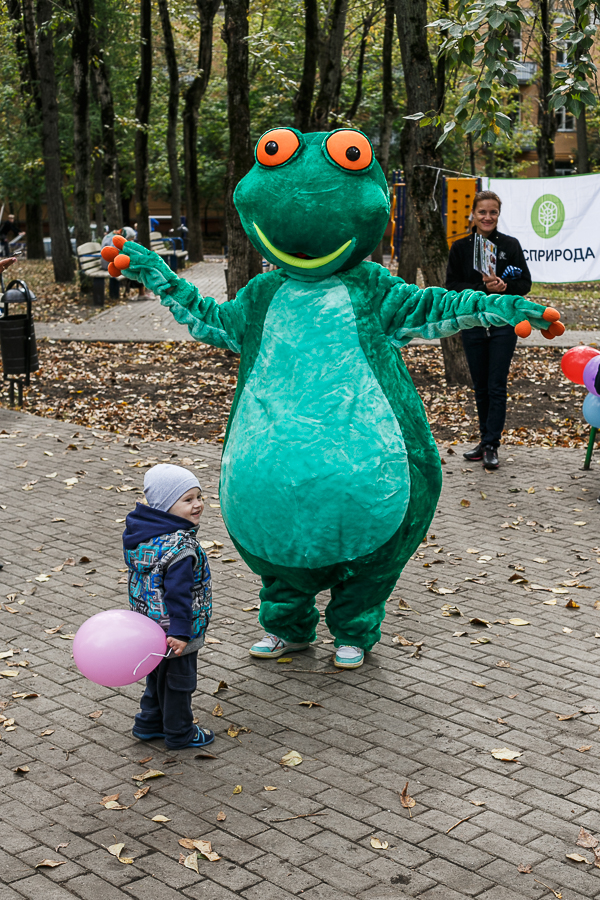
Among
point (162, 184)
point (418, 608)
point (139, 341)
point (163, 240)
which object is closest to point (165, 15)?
point (163, 240)

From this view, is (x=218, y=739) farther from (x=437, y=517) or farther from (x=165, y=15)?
(x=165, y=15)

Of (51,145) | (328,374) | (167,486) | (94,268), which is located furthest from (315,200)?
(51,145)

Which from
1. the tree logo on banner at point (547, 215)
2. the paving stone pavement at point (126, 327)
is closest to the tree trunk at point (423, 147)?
the tree logo on banner at point (547, 215)

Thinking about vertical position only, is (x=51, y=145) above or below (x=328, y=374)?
above

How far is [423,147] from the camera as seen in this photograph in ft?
36.4

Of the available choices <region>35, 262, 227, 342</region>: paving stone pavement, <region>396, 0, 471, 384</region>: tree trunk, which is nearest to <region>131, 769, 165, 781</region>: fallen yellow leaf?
<region>396, 0, 471, 384</region>: tree trunk

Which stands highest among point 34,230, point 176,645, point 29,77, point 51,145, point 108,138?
point 29,77

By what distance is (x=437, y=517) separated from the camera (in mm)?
7465

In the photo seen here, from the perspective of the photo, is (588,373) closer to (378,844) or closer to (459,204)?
(378,844)

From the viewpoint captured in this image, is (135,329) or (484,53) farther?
(135,329)

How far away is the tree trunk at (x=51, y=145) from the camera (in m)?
21.3

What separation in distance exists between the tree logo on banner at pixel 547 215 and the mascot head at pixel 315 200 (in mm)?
9146

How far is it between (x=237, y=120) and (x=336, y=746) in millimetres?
10964

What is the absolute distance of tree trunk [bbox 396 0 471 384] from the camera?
10930mm
